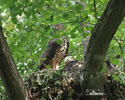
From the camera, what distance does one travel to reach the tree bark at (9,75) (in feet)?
3.77

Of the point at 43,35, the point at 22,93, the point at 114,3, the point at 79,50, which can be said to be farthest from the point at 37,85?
the point at 79,50

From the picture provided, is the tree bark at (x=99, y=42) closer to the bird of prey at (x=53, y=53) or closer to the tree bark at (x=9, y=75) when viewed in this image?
the tree bark at (x=9, y=75)

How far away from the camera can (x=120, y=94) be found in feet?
5.90

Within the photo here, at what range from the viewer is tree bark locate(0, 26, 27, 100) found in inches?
45.3

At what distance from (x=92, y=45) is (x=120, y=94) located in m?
0.84

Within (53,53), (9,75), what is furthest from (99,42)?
(53,53)

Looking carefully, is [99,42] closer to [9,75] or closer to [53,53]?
[9,75]

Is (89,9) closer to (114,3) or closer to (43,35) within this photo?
(114,3)

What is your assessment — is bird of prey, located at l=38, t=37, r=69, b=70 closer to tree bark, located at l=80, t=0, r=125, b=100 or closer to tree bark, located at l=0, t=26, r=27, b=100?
tree bark, located at l=80, t=0, r=125, b=100

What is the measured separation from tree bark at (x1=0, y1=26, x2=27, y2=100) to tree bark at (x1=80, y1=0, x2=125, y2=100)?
67cm

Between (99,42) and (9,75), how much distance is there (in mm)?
834

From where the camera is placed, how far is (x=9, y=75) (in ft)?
3.99

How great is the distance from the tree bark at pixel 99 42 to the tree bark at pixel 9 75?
2.20 ft

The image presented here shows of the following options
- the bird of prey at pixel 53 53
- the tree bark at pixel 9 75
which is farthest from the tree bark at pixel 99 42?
the bird of prey at pixel 53 53
